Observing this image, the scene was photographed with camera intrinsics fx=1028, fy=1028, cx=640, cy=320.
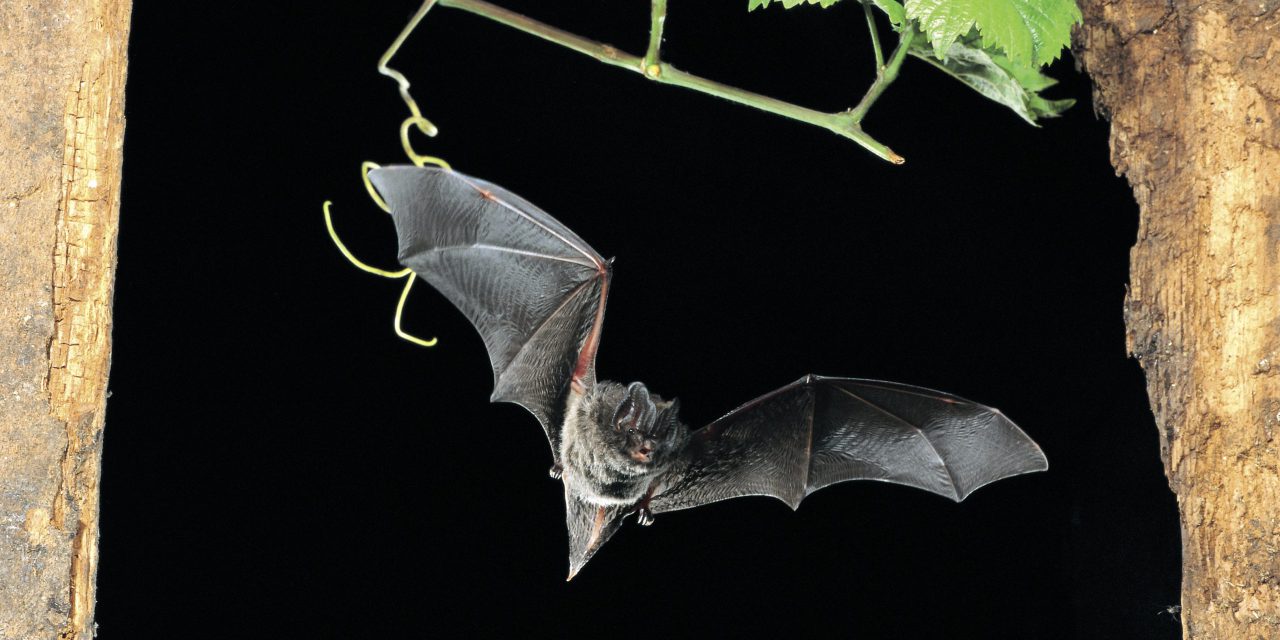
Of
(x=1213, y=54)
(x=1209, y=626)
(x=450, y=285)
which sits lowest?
(x=1209, y=626)

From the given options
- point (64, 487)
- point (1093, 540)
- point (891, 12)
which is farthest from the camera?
point (1093, 540)

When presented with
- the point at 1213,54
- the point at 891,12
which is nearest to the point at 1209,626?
the point at 1213,54

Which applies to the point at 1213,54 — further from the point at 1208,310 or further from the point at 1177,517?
the point at 1177,517

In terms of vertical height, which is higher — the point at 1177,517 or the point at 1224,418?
the point at 1224,418

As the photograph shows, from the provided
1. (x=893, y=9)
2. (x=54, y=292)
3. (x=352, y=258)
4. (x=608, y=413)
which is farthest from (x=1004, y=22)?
(x=54, y=292)

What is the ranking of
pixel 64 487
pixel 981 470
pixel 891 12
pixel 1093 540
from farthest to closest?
pixel 1093 540
pixel 981 470
pixel 891 12
pixel 64 487

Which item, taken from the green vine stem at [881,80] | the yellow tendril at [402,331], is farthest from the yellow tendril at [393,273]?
the green vine stem at [881,80]
